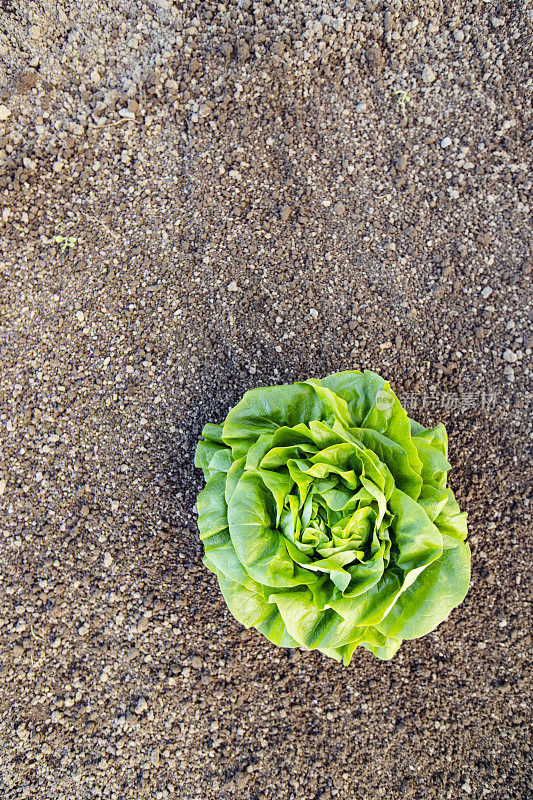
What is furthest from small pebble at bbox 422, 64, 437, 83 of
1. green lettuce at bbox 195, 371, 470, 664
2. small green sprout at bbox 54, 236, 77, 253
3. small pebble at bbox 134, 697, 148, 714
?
small pebble at bbox 134, 697, 148, 714

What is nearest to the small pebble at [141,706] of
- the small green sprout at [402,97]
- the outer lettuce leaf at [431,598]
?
the outer lettuce leaf at [431,598]

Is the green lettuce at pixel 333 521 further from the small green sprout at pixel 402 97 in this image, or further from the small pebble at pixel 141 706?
the small green sprout at pixel 402 97

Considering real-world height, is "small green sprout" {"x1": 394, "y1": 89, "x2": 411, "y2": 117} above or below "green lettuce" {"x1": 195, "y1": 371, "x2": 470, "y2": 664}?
above

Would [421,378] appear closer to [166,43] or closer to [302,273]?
[302,273]

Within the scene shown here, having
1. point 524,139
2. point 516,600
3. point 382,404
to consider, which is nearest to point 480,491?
point 516,600

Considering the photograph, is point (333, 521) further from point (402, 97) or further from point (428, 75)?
point (428, 75)

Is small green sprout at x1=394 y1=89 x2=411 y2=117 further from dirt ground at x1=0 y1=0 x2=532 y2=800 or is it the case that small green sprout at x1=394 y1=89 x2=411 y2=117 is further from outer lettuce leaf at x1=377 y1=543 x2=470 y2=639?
outer lettuce leaf at x1=377 y1=543 x2=470 y2=639

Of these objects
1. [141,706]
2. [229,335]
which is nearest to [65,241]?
[229,335]
